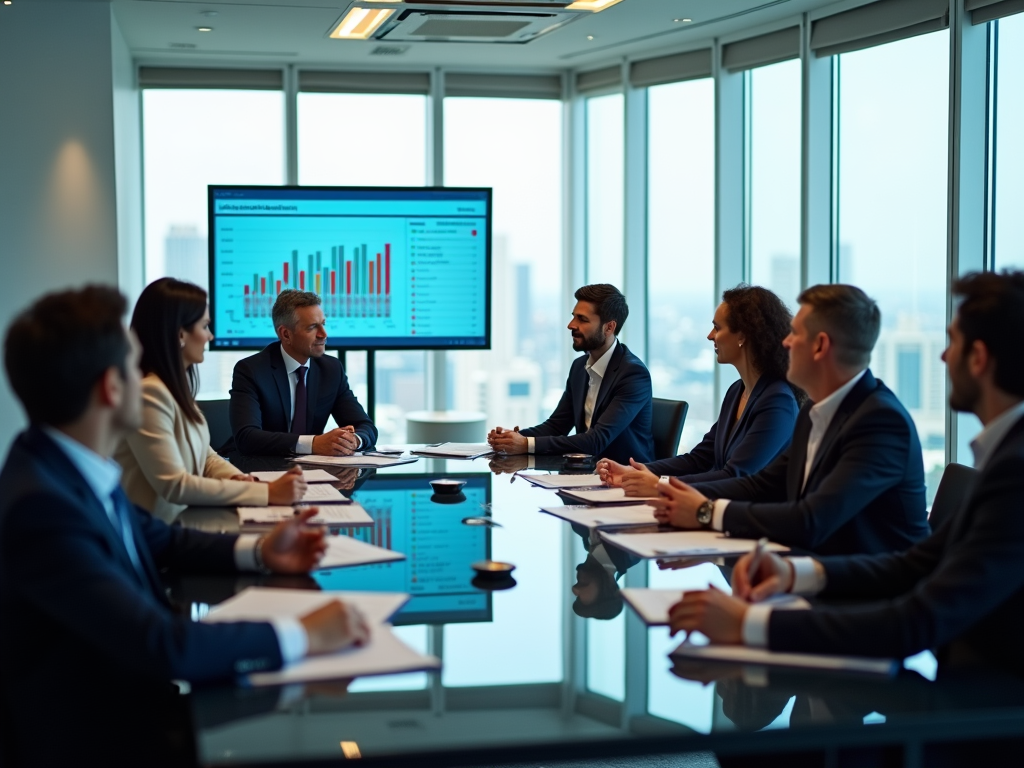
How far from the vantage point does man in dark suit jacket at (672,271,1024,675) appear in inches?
62.6

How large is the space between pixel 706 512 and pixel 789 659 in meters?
0.89

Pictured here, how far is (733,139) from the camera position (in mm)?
7039

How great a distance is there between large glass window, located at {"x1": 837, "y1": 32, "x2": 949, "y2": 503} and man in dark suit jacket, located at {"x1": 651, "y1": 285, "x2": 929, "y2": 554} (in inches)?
130

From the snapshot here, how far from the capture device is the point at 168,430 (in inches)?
107

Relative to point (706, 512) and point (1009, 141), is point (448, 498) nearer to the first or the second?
point (706, 512)

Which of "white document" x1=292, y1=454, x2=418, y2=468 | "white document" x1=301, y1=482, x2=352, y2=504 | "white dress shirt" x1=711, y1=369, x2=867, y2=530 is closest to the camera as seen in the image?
"white dress shirt" x1=711, y1=369, x2=867, y2=530

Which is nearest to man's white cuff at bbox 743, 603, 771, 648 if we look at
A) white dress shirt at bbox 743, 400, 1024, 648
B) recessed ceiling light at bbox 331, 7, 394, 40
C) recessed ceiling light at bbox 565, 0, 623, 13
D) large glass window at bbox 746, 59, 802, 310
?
white dress shirt at bbox 743, 400, 1024, 648

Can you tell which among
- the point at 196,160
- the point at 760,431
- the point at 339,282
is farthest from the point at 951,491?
the point at 196,160

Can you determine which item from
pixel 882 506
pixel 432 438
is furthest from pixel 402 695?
pixel 432 438

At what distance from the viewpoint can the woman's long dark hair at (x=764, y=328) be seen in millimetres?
Result: 3287

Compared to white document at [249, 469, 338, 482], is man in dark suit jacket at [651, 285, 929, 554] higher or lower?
higher

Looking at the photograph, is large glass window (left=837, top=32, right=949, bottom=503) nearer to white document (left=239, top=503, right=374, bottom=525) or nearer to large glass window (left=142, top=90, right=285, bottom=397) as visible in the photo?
white document (left=239, top=503, right=374, bottom=525)

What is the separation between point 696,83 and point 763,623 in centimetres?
612

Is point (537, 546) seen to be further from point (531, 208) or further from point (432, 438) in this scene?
point (531, 208)
